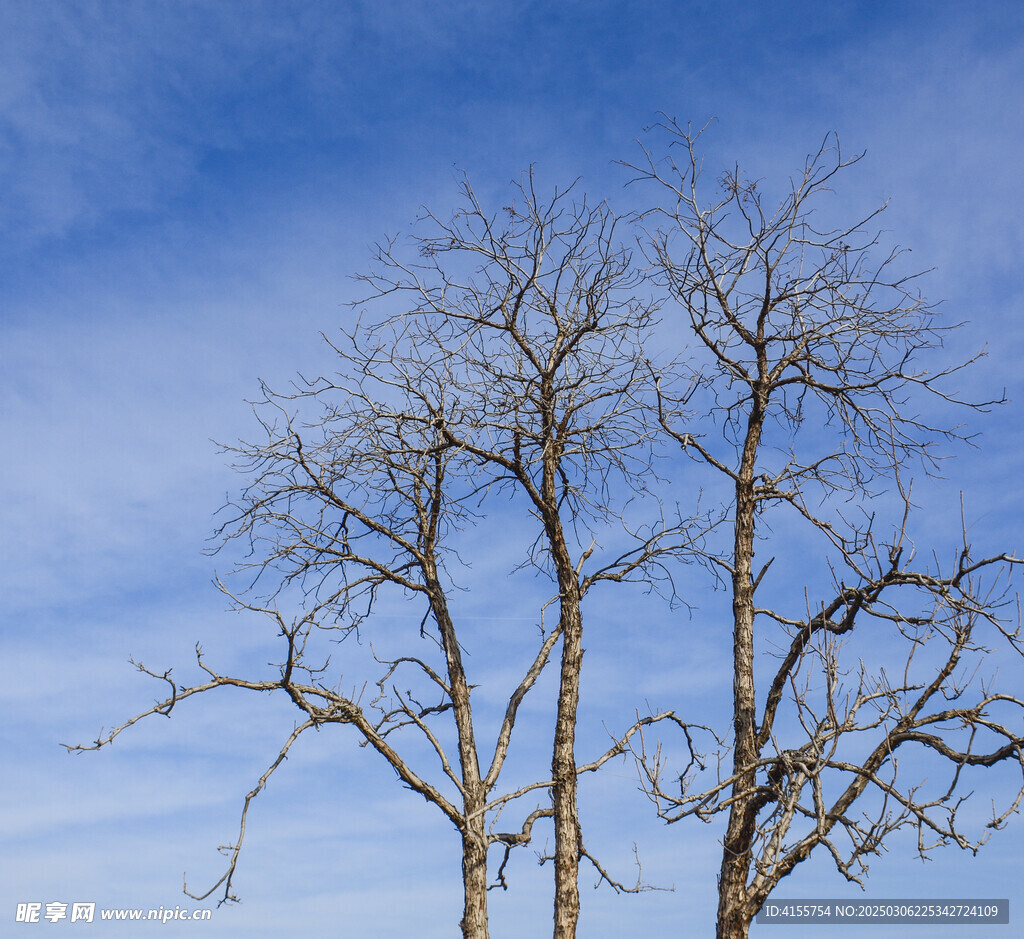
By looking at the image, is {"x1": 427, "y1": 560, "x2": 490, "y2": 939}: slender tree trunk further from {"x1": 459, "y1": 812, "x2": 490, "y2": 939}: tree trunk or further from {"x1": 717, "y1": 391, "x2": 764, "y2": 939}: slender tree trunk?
{"x1": 717, "y1": 391, "x2": 764, "y2": 939}: slender tree trunk

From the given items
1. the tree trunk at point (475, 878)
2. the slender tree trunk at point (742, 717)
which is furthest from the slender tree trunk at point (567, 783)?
the slender tree trunk at point (742, 717)

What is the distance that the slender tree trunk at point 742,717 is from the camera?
30.8ft

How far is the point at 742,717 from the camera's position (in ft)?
32.8

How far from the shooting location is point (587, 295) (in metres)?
11.7

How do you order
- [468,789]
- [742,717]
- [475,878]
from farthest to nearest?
[468,789], [475,878], [742,717]

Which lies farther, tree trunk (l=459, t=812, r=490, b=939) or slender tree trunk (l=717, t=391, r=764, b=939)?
tree trunk (l=459, t=812, r=490, b=939)

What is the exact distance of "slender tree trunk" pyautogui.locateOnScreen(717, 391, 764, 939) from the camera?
9391mm

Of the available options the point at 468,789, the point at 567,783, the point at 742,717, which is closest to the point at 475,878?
the point at 468,789

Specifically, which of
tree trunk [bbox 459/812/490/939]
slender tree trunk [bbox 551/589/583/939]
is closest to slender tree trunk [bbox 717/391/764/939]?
slender tree trunk [bbox 551/589/583/939]

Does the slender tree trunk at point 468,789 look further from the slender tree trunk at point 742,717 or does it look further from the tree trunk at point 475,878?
the slender tree trunk at point 742,717

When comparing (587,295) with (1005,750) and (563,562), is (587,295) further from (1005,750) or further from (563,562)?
(1005,750)

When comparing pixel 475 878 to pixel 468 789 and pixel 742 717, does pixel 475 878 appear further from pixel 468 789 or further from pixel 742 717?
pixel 742 717

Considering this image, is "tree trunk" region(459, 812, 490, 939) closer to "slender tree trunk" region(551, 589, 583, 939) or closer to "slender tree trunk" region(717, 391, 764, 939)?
"slender tree trunk" region(551, 589, 583, 939)

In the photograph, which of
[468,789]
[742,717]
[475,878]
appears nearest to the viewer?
[742,717]
